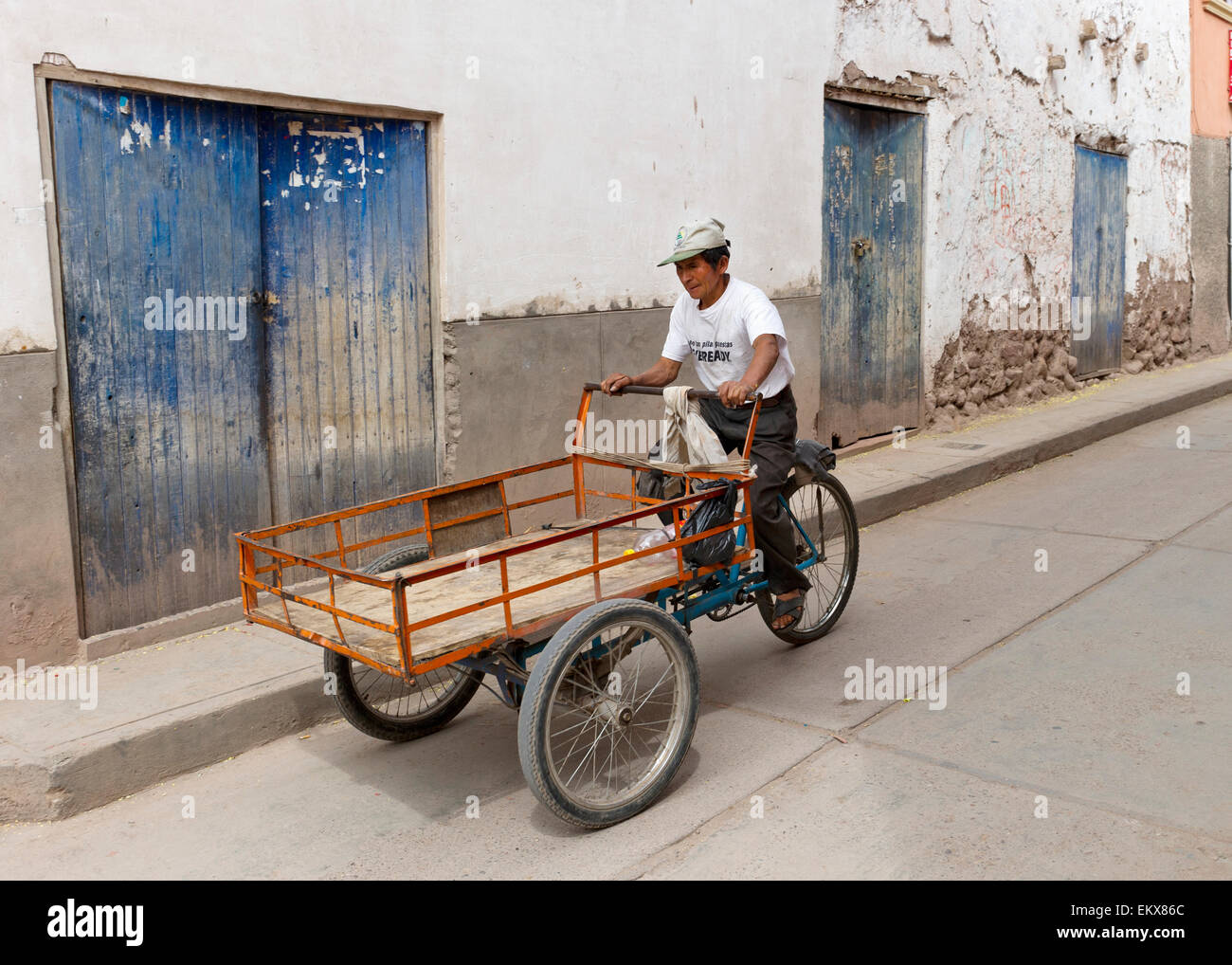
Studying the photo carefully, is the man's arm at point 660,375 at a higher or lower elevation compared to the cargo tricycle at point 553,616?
higher

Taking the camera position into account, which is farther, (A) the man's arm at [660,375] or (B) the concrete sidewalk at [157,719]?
(A) the man's arm at [660,375]

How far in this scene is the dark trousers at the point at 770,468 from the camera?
15.6 ft

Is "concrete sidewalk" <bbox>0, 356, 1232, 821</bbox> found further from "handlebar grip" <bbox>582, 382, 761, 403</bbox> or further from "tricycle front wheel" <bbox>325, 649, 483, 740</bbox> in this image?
"handlebar grip" <bbox>582, 382, 761, 403</bbox>

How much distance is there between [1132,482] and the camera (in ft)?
28.6

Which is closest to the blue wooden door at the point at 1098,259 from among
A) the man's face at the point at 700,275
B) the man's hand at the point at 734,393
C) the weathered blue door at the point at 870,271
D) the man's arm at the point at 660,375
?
the weathered blue door at the point at 870,271

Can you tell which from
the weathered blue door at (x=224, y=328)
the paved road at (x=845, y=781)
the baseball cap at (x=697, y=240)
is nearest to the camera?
the paved road at (x=845, y=781)

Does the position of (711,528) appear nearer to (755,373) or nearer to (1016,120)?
(755,373)

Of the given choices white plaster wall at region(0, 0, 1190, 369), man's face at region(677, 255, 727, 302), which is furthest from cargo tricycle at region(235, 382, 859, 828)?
white plaster wall at region(0, 0, 1190, 369)

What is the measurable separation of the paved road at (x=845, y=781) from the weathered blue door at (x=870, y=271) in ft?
12.6

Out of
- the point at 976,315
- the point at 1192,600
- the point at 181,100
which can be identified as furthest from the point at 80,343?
the point at 976,315

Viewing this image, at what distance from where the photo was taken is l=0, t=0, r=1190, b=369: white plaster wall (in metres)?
5.22

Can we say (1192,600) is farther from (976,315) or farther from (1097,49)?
(1097,49)

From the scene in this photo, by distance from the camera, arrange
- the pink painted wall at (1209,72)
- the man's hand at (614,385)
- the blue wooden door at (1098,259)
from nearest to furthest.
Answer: the man's hand at (614,385)
the blue wooden door at (1098,259)
the pink painted wall at (1209,72)

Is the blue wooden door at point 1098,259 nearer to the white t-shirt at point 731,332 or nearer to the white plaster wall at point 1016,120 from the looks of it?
the white plaster wall at point 1016,120
